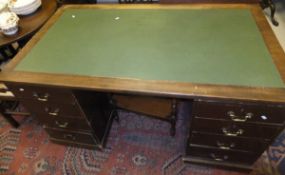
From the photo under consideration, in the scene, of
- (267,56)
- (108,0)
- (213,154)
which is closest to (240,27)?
(267,56)

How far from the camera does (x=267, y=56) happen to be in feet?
2.73

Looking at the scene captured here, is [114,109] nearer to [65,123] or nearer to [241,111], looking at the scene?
[65,123]

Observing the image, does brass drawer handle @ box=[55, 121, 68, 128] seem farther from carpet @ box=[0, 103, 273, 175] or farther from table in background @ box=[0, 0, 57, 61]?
table in background @ box=[0, 0, 57, 61]

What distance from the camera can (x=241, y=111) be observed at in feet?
2.65

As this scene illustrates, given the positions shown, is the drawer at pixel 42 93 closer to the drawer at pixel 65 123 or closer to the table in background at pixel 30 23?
the drawer at pixel 65 123

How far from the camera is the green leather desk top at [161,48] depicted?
81cm

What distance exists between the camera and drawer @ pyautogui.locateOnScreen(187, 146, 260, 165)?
1080 mm

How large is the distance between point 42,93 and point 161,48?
63 centimetres

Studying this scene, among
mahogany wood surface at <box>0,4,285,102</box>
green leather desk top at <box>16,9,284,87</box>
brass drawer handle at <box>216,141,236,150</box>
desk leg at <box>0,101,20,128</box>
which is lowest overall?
desk leg at <box>0,101,20,128</box>

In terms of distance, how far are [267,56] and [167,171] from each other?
0.90 metres

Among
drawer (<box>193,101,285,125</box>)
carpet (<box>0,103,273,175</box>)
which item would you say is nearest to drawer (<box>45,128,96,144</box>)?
carpet (<box>0,103,273,175</box>)

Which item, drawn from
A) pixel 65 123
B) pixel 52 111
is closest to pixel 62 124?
pixel 65 123

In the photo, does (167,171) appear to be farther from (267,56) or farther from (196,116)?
(267,56)

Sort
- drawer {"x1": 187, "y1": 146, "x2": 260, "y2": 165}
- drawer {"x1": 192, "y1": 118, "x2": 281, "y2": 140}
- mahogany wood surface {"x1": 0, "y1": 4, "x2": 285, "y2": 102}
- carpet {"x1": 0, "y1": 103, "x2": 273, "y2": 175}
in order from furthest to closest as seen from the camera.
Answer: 1. carpet {"x1": 0, "y1": 103, "x2": 273, "y2": 175}
2. drawer {"x1": 187, "y1": 146, "x2": 260, "y2": 165}
3. drawer {"x1": 192, "y1": 118, "x2": 281, "y2": 140}
4. mahogany wood surface {"x1": 0, "y1": 4, "x2": 285, "y2": 102}
